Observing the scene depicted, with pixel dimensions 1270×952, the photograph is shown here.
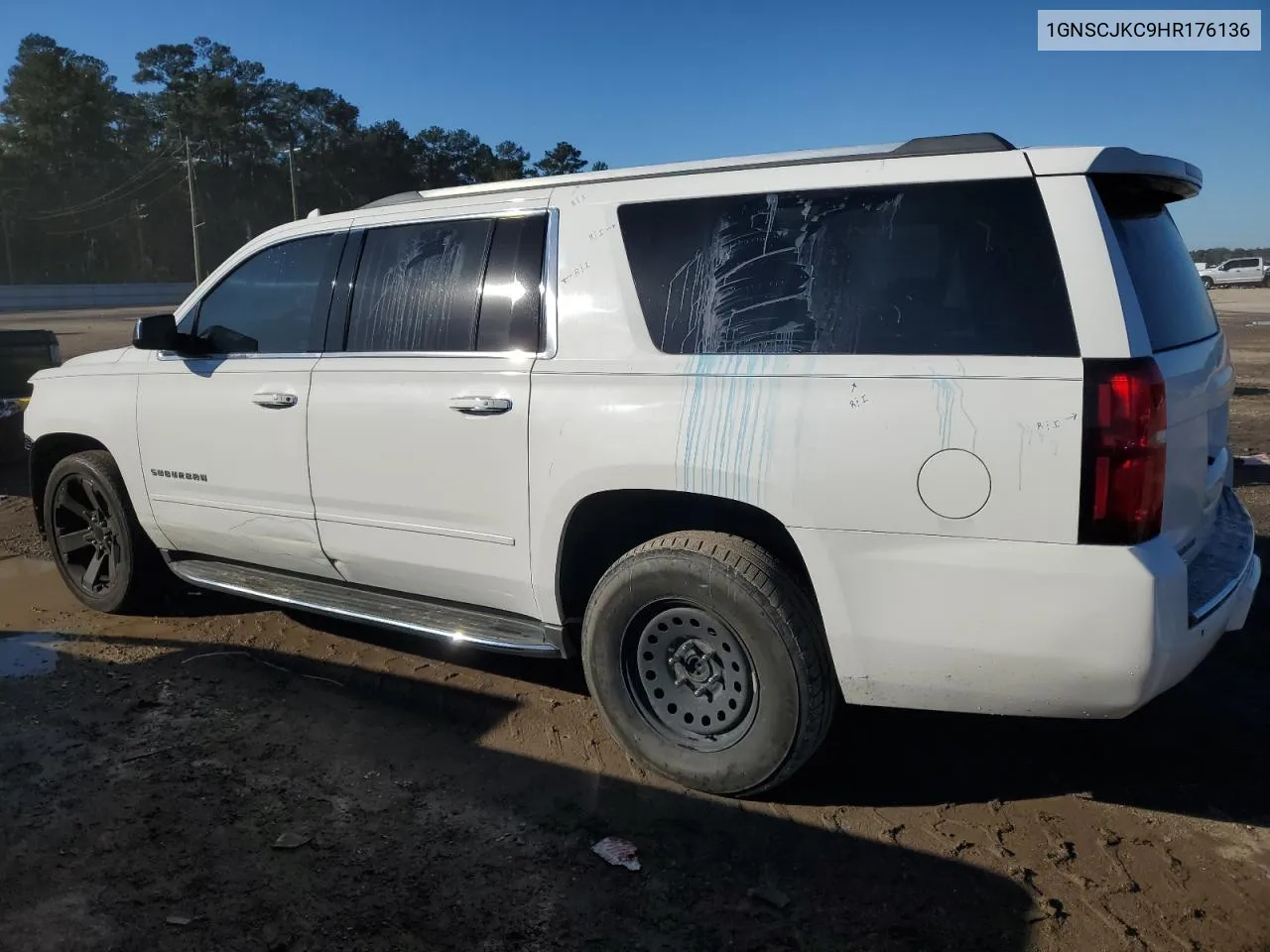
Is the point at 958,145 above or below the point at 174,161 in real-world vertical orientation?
below

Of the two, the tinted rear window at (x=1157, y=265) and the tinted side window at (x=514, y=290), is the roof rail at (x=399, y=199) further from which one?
the tinted rear window at (x=1157, y=265)

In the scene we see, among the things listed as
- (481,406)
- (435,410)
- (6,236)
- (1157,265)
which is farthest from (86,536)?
(6,236)

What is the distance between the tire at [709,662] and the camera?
3049mm

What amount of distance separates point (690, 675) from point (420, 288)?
74.0 inches

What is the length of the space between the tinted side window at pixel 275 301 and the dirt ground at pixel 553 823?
4.90ft

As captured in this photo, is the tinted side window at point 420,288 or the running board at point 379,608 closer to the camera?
the running board at point 379,608

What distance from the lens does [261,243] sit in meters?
4.59

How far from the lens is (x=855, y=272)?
302cm

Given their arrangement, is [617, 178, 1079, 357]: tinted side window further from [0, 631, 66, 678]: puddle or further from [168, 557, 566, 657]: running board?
[0, 631, 66, 678]: puddle

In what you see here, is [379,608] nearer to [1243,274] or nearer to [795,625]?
[795,625]

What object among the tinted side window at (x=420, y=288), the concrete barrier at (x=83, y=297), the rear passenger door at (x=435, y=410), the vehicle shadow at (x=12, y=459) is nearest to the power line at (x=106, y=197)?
the concrete barrier at (x=83, y=297)

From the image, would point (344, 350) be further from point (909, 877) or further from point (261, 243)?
point (909, 877)

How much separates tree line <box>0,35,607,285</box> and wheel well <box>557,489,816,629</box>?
76206 mm

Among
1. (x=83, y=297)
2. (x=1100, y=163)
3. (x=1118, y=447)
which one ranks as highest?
(x=83, y=297)
